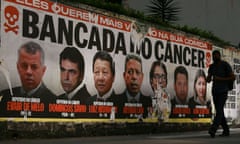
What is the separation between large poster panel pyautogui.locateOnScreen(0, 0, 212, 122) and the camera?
9.20 metres

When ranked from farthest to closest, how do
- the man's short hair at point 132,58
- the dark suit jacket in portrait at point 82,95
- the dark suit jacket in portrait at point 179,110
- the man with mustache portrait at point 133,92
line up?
the dark suit jacket in portrait at point 179,110
the man's short hair at point 132,58
the man with mustache portrait at point 133,92
the dark suit jacket in portrait at point 82,95

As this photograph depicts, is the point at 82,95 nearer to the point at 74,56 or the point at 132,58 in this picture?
the point at 74,56

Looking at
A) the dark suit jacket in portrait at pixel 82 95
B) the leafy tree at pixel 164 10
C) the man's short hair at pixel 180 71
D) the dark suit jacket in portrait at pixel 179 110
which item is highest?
the leafy tree at pixel 164 10

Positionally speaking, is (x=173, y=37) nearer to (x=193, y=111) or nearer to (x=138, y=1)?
(x=193, y=111)

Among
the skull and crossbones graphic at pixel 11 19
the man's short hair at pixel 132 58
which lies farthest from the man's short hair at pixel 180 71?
the skull and crossbones graphic at pixel 11 19

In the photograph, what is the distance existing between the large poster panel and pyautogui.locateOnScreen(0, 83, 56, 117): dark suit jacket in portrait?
0.06 feet

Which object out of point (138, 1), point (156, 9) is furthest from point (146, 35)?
point (138, 1)

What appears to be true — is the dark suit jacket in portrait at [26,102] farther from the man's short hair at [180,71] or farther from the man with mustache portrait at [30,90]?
the man's short hair at [180,71]

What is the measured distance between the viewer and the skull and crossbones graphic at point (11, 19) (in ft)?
29.6

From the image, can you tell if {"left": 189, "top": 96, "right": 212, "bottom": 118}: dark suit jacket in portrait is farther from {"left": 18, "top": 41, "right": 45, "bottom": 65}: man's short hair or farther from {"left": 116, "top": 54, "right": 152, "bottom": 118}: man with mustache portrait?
{"left": 18, "top": 41, "right": 45, "bottom": 65}: man's short hair

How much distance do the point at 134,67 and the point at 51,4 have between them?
287 cm

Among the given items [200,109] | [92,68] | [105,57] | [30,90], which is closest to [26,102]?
[30,90]

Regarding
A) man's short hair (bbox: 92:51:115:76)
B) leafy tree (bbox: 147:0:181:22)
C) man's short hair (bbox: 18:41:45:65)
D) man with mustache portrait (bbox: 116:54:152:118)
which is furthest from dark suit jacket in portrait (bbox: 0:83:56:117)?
leafy tree (bbox: 147:0:181:22)

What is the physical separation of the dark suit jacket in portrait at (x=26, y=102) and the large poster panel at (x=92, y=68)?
0.02 metres
